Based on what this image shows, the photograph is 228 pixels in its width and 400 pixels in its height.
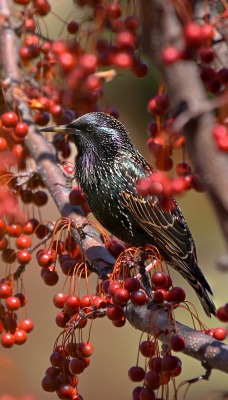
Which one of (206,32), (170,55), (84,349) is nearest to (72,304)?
(84,349)

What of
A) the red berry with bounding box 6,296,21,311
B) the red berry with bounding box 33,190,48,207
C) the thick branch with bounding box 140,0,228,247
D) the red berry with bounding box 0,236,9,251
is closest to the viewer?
the thick branch with bounding box 140,0,228,247

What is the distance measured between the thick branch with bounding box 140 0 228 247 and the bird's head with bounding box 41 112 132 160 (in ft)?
7.31

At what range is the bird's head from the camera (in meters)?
3.31

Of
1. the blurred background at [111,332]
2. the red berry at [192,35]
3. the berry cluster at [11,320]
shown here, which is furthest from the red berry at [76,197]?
the red berry at [192,35]

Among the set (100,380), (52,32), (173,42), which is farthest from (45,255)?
(52,32)

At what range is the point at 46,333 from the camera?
5004 millimetres

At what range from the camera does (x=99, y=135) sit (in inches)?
133

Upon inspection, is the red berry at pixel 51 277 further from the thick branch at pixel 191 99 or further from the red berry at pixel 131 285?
the thick branch at pixel 191 99

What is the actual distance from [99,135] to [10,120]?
48 centimetres

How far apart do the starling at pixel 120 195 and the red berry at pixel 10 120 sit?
0.68ft

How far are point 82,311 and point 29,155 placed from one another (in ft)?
3.68

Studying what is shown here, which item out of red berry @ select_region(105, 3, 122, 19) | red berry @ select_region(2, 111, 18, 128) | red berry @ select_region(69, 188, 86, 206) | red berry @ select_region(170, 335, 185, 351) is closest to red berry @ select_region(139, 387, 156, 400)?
red berry @ select_region(170, 335, 185, 351)

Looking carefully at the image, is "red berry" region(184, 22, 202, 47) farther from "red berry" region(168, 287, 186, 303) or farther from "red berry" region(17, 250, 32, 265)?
"red berry" region(17, 250, 32, 265)

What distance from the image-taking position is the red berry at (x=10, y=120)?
301cm
